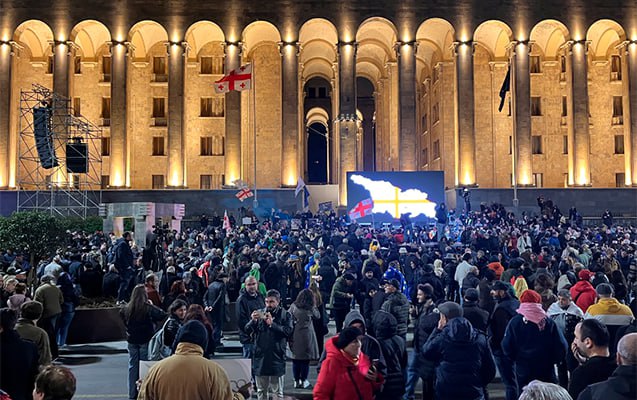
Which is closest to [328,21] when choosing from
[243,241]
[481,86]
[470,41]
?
[470,41]

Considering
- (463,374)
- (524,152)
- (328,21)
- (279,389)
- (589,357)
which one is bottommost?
(279,389)

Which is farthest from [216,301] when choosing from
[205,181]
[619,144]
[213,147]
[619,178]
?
[619,144]

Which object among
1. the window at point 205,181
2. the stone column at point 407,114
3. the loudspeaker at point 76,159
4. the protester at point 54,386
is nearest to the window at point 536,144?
the stone column at point 407,114

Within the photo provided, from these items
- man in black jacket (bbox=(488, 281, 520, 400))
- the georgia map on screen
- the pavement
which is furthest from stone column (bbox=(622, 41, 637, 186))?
man in black jacket (bbox=(488, 281, 520, 400))

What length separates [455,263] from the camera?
1506 cm

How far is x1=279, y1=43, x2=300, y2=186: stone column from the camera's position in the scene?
41344 millimetres

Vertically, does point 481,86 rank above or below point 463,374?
above

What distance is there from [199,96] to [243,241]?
27.9m

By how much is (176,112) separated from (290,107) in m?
7.34

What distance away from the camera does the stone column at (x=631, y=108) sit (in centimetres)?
4119

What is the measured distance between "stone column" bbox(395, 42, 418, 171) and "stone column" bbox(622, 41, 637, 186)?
13.9 meters

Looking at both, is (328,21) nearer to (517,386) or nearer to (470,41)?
(470,41)

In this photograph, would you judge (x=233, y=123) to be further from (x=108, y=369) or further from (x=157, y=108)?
(x=108, y=369)

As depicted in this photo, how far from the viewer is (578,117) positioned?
4150cm
